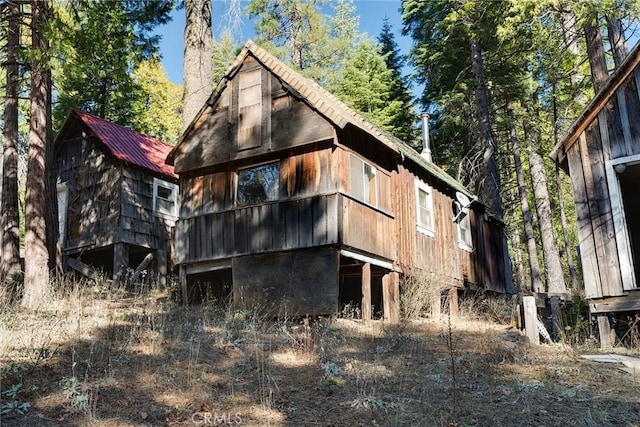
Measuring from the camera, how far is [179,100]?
130ft

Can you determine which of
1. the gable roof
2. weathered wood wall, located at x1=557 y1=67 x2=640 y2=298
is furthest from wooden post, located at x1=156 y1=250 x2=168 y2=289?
weathered wood wall, located at x1=557 y1=67 x2=640 y2=298

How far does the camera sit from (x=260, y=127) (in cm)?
1498

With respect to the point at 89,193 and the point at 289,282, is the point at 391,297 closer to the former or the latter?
the point at 289,282

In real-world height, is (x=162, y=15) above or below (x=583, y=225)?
above

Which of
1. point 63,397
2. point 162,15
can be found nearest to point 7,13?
point 162,15

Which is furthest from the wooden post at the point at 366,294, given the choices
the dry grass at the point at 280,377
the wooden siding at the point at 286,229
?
the dry grass at the point at 280,377

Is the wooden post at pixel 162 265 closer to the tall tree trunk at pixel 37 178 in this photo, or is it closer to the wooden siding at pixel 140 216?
the wooden siding at pixel 140 216

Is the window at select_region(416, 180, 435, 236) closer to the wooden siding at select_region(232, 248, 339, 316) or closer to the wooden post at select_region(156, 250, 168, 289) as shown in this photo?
the wooden siding at select_region(232, 248, 339, 316)

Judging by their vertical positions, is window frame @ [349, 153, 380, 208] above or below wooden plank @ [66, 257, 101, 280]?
above

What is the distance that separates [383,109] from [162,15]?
50.9ft

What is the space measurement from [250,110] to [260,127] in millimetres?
647

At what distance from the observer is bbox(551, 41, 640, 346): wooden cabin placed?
38.6 feet

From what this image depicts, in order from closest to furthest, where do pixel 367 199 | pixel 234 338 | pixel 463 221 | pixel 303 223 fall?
1. pixel 234 338
2. pixel 303 223
3. pixel 367 199
4. pixel 463 221

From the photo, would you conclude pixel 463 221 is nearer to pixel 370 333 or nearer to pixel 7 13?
pixel 370 333
